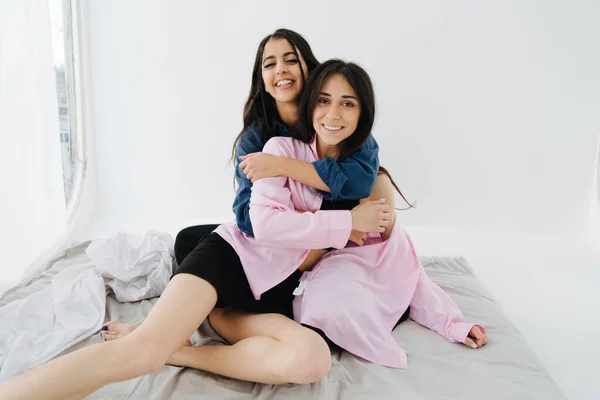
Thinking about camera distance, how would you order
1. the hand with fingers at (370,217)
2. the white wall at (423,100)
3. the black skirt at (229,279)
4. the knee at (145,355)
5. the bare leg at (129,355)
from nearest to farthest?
the bare leg at (129,355)
the knee at (145,355)
the black skirt at (229,279)
the hand with fingers at (370,217)
the white wall at (423,100)

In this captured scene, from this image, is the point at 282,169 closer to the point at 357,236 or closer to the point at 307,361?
the point at 357,236

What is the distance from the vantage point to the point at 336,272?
4.88ft

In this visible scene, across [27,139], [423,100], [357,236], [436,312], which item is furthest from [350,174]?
[423,100]

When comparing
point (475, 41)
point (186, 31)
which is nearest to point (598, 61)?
point (475, 41)

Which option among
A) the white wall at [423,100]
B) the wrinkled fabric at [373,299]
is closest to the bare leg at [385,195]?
the wrinkled fabric at [373,299]

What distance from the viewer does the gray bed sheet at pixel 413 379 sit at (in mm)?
1225

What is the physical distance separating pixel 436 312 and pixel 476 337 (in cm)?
15

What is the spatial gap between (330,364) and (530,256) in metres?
1.95

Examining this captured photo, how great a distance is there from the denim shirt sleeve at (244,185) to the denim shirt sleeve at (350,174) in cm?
25

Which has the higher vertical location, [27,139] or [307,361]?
[27,139]

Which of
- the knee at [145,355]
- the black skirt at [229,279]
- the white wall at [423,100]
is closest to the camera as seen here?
the knee at [145,355]

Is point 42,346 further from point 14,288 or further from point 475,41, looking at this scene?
point 475,41

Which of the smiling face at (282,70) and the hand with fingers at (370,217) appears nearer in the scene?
the hand with fingers at (370,217)

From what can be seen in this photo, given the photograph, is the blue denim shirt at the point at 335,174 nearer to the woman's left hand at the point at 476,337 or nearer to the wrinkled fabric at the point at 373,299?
the wrinkled fabric at the point at 373,299
